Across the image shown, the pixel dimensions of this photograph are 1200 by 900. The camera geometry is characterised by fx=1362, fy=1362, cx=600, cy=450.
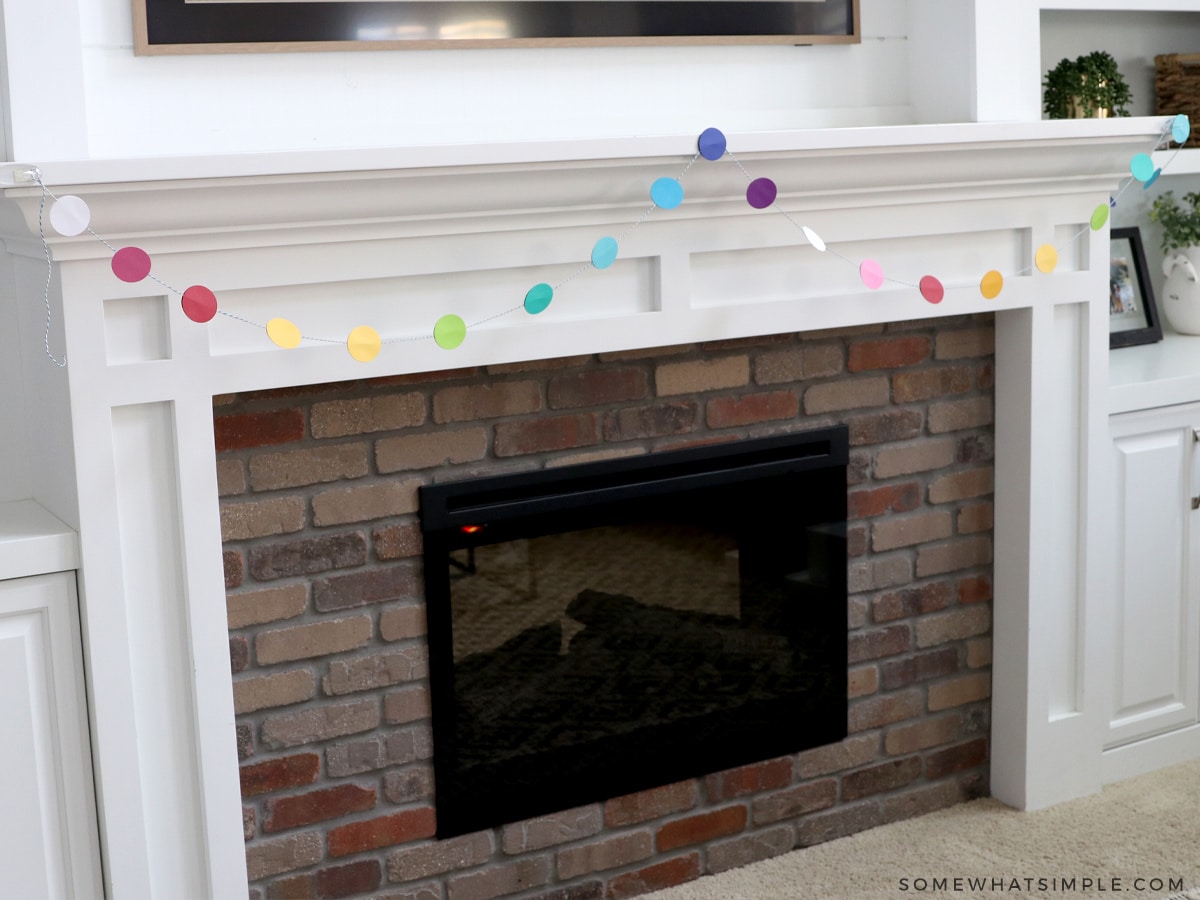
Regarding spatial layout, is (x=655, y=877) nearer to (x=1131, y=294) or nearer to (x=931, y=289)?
(x=931, y=289)

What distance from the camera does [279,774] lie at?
6.61ft

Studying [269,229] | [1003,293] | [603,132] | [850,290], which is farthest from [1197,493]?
[269,229]

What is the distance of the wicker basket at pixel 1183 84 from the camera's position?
2963mm

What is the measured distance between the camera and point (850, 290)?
90.0 inches

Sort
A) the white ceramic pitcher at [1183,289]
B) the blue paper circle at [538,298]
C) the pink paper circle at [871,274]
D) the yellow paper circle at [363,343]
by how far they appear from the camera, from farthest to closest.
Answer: the white ceramic pitcher at [1183,289] → the pink paper circle at [871,274] → the blue paper circle at [538,298] → the yellow paper circle at [363,343]

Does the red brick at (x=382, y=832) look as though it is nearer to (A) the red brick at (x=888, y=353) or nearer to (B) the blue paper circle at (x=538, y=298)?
(B) the blue paper circle at (x=538, y=298)

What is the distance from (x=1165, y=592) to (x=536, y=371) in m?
1.42

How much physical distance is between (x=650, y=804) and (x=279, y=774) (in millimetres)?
661

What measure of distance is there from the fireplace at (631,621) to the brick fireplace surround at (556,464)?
0.12 feet

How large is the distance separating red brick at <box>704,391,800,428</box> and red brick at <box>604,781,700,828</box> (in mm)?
634

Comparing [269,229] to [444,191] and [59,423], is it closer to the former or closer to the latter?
[444,191]

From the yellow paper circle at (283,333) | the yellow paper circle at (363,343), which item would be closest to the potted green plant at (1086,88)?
the yellow paper circle at (363,343)

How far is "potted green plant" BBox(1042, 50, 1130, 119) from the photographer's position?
8.85ft

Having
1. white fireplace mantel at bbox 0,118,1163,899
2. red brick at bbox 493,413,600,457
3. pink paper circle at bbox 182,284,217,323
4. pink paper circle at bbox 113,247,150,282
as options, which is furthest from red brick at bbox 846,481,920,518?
pink paper circle at bbox 113,247,150,282
